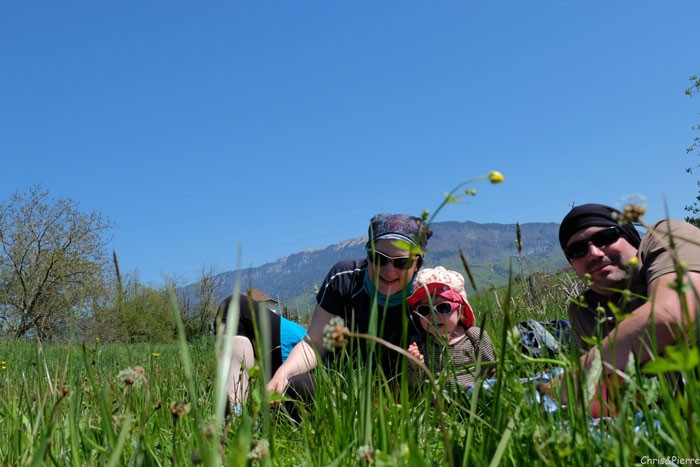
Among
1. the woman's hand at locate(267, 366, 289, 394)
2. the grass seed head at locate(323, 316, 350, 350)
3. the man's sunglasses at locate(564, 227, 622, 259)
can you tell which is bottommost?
the woman's hand at locate(267, 366, 289, 394)

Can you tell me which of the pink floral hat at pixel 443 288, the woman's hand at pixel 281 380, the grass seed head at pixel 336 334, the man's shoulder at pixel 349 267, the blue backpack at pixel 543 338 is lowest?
the woman's hand at pixel 281 380

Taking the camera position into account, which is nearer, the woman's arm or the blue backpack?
the blue backpack

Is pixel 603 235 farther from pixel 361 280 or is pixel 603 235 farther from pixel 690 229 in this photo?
pixel 361 280

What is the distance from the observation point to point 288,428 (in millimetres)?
2400

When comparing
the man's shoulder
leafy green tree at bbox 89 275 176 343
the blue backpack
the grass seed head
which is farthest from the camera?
the man's shoulder

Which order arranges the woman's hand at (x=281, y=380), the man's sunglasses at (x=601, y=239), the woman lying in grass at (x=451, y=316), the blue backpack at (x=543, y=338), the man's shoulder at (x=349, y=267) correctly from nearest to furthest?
1. the blue backpack at (x=543, y=338)
2. the man's sunglasses at (x=601, y=239)
3. the woman's hand at (x=281, y=380)
4. the woman lying in grass at (x=451, y=316)
5. the man's shoulder at (x=349, y=267)

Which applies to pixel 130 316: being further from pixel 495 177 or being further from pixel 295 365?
pixel 495 177

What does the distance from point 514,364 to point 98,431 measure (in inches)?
54.7

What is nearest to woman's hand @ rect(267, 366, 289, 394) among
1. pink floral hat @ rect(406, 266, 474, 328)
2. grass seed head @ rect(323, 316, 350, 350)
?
pink floral hat @ rect(406, 266, 474, 328)

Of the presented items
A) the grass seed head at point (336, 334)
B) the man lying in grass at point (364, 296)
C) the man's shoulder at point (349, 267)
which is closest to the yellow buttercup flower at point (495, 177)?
the grass seed head at point (336, 334)

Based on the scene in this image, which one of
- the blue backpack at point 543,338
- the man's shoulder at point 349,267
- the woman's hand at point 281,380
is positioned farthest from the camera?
the man's shoulder at point 349,267

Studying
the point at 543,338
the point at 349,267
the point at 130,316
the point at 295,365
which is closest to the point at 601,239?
the point at 543,338

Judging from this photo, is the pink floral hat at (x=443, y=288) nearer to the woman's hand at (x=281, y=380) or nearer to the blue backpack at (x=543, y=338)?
the blue backpack at (x=543, y=338)

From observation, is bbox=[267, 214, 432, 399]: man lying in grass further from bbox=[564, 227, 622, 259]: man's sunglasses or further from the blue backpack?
bbox=[564, 227, 622, 259]: man's sunglasses
